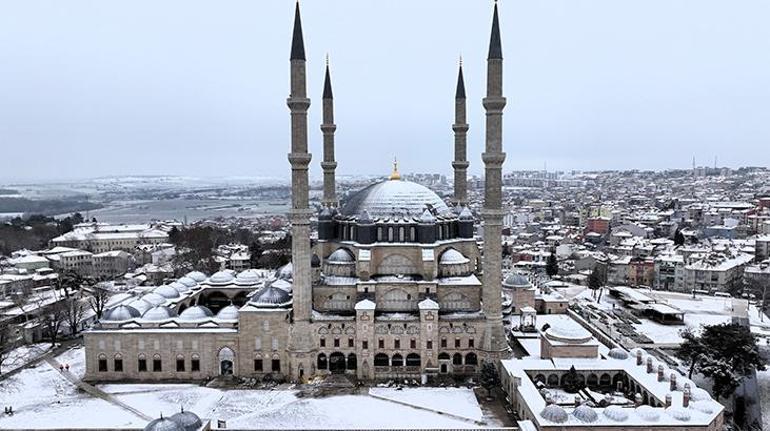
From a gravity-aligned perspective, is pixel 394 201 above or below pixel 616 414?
above

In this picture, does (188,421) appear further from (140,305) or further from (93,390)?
(140,305)

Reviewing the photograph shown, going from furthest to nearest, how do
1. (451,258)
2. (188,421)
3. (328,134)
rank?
(328,134)
(451,258)
(188,421)

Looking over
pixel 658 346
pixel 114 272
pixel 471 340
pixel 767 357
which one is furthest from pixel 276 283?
pixel 114 272

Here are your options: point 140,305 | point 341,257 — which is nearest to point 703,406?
point 341,257

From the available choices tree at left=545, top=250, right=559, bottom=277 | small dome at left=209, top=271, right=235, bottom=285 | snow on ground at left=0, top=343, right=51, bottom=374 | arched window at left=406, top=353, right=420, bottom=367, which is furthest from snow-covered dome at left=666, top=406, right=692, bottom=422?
tree at left=545, top=250, right=559, bottom=277

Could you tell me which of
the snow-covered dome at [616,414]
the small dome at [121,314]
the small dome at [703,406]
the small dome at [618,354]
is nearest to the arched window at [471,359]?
the small dome at [618,354]

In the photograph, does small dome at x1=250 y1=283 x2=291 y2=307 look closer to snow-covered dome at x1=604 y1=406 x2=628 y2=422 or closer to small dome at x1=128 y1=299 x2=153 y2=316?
small dome at x1=128 y1=299 x2=153 y2=316
